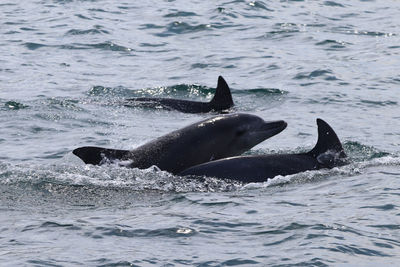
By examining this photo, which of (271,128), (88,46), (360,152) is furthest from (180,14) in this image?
(271,128)

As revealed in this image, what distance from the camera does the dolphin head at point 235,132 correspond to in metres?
15.1

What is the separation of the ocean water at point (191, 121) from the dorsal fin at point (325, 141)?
0.40 meters

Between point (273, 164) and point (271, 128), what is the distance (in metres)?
1.43

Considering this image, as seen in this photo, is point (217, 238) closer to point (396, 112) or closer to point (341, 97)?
point (396, 112)

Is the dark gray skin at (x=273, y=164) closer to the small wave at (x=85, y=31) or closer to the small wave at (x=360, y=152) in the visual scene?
the small wave at (x=360, y=152)

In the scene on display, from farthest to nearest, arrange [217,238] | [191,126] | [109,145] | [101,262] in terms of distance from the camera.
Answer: [109,145], [191,126], [217,238], [101,262]

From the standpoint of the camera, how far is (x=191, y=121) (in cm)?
1934

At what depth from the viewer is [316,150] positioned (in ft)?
47.7

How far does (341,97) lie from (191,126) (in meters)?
7.21

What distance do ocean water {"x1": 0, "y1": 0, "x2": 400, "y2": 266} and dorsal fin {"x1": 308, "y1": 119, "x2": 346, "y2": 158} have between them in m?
0.40

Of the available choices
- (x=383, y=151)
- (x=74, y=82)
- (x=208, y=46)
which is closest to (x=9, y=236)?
(x=383, y=151)

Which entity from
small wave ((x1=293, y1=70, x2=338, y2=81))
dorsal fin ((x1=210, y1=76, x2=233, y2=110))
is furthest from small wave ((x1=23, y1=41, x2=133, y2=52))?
dorsal fin ((x1=210, y1=76, x2=233, y2=110))

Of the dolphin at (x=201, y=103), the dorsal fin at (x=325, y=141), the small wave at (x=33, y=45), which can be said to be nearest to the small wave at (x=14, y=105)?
the dolphin at (x=201, y=103)

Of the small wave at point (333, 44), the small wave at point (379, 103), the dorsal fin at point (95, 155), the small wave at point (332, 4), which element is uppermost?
Result: the small wave at point (332, 4)
